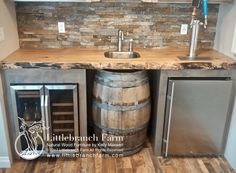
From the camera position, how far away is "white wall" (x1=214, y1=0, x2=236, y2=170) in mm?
2068

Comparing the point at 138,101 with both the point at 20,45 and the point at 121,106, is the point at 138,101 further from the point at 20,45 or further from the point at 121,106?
the point at 20,45

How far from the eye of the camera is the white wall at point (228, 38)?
6.78 ft

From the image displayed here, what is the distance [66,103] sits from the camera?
1983 millimetres

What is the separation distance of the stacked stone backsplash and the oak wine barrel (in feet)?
1.98

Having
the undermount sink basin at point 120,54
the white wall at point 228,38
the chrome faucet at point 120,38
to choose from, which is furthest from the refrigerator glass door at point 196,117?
the chrome faucet at point 120,38

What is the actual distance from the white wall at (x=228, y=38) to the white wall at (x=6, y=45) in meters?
1.97

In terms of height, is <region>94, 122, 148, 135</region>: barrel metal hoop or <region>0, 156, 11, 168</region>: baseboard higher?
<region>94, 122, 148, 135</region>: barrel metal hoop

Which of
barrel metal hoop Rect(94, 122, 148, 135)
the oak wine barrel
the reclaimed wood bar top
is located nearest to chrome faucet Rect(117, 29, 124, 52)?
the reclaimed wood bar top

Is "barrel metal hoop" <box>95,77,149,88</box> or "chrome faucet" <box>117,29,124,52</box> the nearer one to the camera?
"barrel metal hoop" <box>95,77,149,88</box>

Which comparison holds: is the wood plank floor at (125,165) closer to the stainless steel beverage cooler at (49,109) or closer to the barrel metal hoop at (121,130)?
the stainless steel beverage cooler at (49,109)

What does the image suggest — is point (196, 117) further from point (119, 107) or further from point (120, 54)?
point (120, 54)

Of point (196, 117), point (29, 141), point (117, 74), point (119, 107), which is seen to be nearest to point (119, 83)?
point (117, 74)

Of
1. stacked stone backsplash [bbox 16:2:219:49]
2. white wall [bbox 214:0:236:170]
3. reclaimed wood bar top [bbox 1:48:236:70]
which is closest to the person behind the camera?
reclaimed wood bar top [bbox 1:48:236:70]

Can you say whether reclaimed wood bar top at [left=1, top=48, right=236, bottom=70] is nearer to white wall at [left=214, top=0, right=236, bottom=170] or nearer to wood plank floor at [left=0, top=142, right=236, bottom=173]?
white wall at [left=214, top=0, right=236, bottom=170]
